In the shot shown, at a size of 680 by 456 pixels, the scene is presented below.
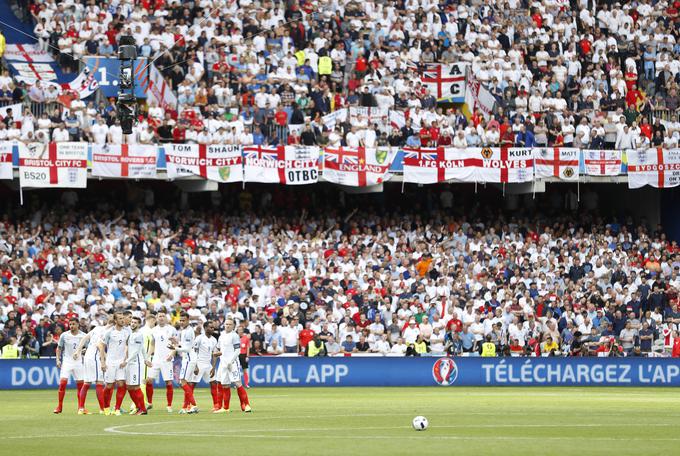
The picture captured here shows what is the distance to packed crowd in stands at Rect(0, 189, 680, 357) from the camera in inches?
1507

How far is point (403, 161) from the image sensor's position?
147 ft

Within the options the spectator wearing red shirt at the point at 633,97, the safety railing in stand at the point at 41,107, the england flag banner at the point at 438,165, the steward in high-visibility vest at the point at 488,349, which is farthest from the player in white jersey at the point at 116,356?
the spectator wearing red shirt at the point at 633,97

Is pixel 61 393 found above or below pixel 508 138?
below

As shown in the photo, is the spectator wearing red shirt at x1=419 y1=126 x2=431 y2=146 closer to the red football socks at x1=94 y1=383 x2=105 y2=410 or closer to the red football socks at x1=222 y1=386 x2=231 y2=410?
the red football socks at x1=222 y1=386 x2=231 y2=410

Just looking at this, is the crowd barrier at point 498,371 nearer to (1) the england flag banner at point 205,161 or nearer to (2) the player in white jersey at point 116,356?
(1) the england flag banner at point 205,161

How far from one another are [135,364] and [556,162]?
24396 mm

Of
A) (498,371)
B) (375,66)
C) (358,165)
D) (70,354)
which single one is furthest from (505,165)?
(70,354)

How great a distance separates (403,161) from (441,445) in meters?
27.1

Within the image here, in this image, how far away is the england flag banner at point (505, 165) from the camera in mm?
45500

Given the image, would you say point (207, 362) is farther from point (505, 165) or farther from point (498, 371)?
point (505, 165)

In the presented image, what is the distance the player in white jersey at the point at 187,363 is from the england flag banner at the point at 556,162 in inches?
873

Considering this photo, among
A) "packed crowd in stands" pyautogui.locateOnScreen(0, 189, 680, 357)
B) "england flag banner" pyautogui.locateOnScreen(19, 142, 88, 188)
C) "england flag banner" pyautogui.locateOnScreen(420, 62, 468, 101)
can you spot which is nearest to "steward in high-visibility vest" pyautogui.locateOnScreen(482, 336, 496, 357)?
"packed crowd in stands" pyautogui.locateOnScreen(0, 189, 680, 357)

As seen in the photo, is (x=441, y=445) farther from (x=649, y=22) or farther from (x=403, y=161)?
(x=649, y=22)

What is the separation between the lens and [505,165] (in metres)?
45.8
